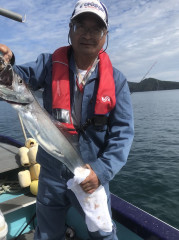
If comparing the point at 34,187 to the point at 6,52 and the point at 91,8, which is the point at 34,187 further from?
the point at 91,8

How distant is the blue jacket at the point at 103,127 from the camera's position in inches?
107

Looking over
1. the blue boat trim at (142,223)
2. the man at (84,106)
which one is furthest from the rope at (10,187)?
the blue boat trim at (142,223)

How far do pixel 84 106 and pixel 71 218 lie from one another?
255 centimetres

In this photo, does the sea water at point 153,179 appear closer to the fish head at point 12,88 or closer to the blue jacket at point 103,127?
the blue jacket at point 103,127

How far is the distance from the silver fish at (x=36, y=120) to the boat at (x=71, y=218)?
1.36 metres

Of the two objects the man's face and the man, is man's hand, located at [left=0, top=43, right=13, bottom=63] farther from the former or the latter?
the man's face

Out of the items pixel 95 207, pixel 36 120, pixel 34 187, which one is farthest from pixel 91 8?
pixel 34 187

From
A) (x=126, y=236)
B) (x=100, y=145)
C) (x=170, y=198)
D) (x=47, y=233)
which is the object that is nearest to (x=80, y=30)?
(x=100, y=145)

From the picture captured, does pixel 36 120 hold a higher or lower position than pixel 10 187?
higher

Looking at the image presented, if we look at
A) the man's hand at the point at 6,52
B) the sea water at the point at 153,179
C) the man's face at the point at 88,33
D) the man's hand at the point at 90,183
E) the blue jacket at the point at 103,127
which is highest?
the man's face at the point at 88,33

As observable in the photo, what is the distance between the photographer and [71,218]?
171 inches

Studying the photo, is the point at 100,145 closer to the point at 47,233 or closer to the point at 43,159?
the point at 43,159

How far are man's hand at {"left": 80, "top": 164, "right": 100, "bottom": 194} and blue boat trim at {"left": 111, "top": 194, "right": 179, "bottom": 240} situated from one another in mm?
1010

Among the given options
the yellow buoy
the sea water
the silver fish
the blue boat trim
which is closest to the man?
the silver fish
